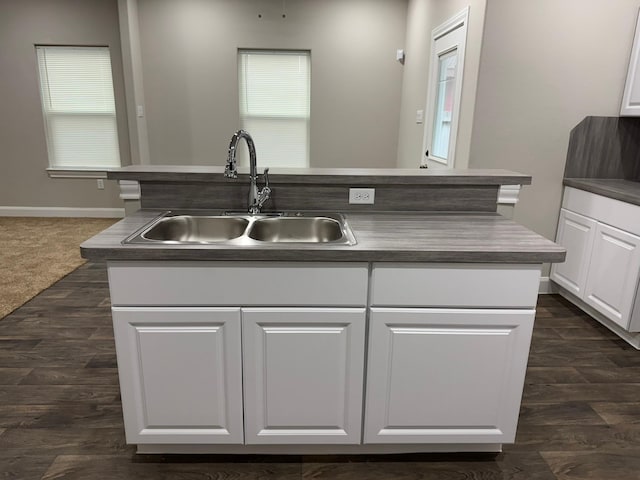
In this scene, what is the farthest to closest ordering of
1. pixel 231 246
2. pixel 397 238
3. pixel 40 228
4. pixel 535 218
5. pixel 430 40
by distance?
1. pixel 40 228
2. pixel 430 40
3. pixel 535 218
4. pixel 397 238
5. pixel 231 246

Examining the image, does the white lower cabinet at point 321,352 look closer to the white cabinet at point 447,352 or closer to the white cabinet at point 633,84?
the white cabinet at point 447,352

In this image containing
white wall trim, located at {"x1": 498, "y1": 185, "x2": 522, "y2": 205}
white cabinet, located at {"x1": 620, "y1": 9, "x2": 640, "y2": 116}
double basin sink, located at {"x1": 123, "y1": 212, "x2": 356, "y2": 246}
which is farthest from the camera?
white cabinet, located at {"x1": 620, "y1": 9, "x2": 640, "y2": 116}

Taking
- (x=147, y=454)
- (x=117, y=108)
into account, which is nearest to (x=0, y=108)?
(x=117, y=108)

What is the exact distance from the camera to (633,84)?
9.26 feet

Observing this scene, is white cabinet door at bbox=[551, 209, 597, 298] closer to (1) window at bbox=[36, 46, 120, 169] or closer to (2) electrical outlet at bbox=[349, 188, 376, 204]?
(2) electrical outlet at bbox=[349, 188, 376, 204]

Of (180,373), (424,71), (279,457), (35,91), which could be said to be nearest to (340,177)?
(180,373)

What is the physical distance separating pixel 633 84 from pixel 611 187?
27.6 inches

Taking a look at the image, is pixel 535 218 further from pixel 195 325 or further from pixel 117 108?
pixel 117 108

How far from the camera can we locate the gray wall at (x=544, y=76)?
9.14 feet

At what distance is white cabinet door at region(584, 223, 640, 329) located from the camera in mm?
2457

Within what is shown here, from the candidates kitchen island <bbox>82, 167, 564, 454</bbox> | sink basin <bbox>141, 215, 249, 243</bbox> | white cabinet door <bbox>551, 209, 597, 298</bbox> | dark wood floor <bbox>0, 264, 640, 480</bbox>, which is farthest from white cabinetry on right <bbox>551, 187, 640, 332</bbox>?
sink basin <bbox>141, 215, 249, 243</bbox>

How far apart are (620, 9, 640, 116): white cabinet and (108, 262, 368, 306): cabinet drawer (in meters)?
2.46

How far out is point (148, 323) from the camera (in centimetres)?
145

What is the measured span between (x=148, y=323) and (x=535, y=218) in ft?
8.84
